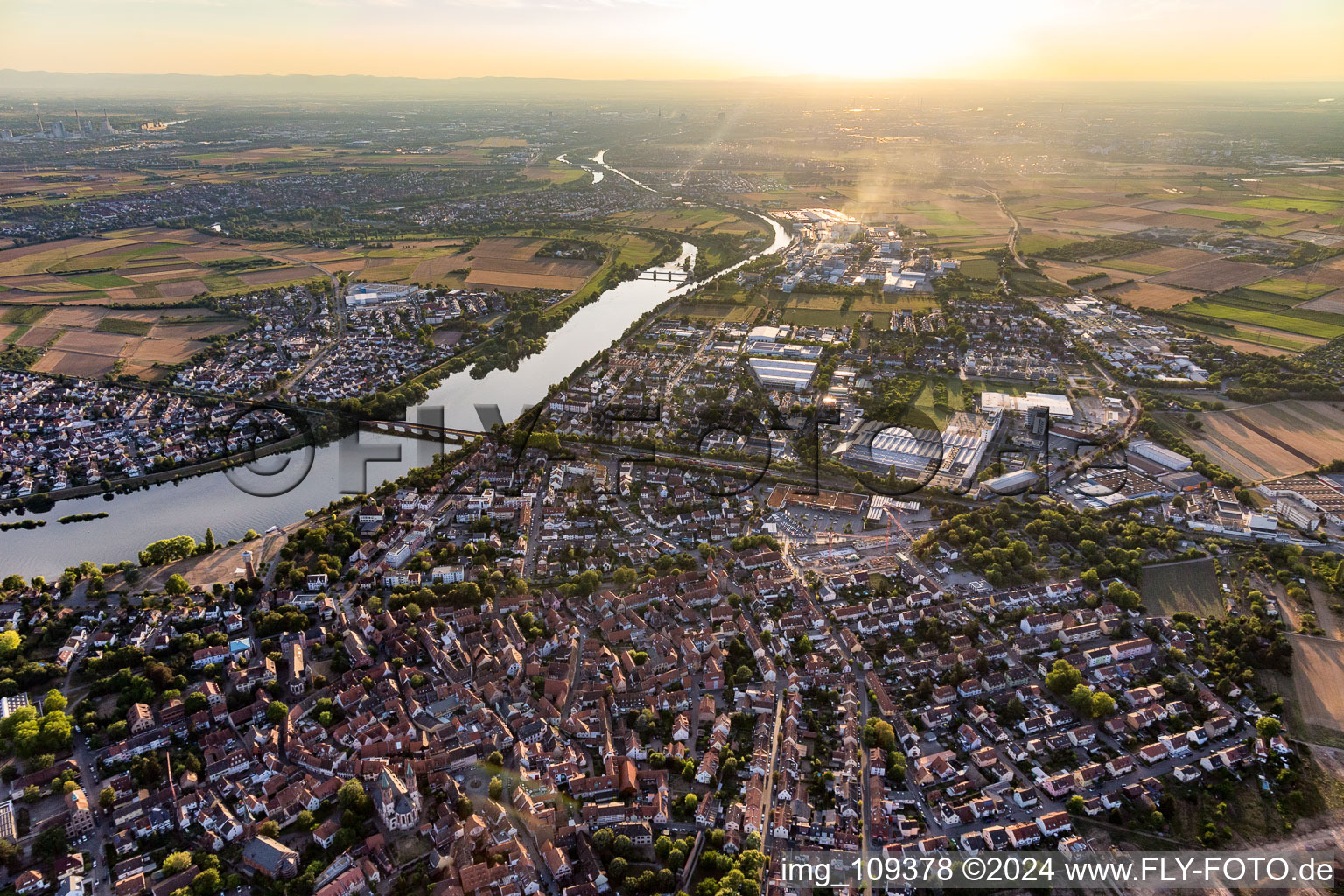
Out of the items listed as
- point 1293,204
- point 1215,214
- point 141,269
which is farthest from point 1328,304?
point 141,269

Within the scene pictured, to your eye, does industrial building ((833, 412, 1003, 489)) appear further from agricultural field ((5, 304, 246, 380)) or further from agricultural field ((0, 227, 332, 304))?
agricultural field ((0, 227, 332, 304))

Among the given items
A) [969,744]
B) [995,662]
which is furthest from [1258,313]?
[969,744]

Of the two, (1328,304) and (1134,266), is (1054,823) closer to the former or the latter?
(1328,304)

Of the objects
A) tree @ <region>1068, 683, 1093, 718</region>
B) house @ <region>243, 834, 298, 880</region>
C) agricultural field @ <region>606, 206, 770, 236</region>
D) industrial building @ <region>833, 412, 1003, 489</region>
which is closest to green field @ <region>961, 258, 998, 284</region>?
agricultural field @ <region>606, 206, 770, 236</region>

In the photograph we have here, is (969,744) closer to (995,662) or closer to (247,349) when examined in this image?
(995,662)

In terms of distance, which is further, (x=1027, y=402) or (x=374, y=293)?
(x=374, y=293)

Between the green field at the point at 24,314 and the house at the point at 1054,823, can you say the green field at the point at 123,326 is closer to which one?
the green field at the point at 24,314

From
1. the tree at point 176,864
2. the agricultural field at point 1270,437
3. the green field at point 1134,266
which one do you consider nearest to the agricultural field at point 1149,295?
the green field at point 1134,266
